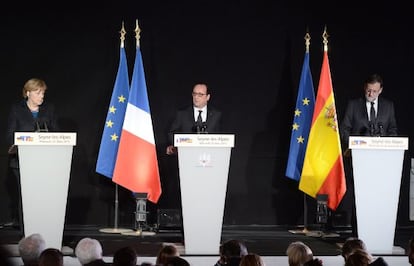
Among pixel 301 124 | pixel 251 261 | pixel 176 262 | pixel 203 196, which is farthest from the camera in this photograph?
pixel 301 124

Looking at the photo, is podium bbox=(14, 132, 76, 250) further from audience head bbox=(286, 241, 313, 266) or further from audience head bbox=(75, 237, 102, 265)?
audience head bbox=(286, 241, 313, 266)

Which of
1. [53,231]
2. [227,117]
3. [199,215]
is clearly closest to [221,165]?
[199,215]

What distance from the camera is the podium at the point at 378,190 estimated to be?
7.19 metres

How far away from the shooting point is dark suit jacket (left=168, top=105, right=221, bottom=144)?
26.3 feet

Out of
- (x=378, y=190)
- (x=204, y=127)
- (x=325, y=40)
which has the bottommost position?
(x=378, y=190)

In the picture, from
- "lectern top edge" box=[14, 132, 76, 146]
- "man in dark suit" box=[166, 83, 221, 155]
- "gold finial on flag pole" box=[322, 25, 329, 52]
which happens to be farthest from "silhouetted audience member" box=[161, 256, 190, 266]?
"gold finial on flag pole" box=[322, 25, 329, 52]

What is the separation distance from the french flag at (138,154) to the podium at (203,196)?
122 centimetres

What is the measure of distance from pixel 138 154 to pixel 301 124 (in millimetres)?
1923

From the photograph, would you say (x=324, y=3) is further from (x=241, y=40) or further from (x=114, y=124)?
(x=114, y=124)

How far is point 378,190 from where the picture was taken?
725 cm

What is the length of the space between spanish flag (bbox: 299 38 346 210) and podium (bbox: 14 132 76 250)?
2.78 meters

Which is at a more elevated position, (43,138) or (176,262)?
(43,138)

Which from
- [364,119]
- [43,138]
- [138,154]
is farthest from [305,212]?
[43,138]

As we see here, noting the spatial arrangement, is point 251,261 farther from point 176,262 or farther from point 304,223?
point 304,223
